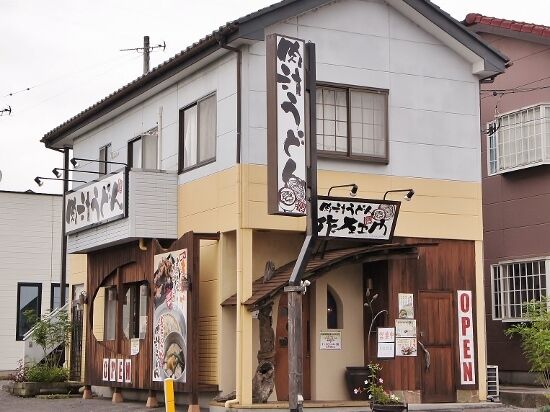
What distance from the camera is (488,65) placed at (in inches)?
822

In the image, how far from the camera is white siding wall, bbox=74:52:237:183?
19188 mm

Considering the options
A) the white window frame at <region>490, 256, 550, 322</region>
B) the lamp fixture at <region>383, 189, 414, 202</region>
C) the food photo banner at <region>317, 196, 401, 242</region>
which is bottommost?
the white window frame at <region>490, 256, 550, 322</region>

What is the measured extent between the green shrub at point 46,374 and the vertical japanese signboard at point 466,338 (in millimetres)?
10193

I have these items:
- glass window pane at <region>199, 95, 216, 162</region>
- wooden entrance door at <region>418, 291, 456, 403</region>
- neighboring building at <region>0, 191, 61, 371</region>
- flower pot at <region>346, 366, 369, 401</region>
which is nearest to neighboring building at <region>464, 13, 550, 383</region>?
wooden entrance door at <region>418, 291, 456, 403</region>

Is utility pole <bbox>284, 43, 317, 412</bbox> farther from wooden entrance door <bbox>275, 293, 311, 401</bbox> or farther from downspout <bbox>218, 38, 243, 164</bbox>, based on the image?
wooden entrance door <bbox>275, 293, 311, 401</bbox>

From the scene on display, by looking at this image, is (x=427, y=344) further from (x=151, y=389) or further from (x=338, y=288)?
(x=151, y=389)

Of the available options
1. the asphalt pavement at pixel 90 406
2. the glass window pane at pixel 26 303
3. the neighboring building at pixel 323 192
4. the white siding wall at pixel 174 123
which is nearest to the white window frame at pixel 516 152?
the neighboring building at pixel 323 192

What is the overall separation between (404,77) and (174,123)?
492 cm

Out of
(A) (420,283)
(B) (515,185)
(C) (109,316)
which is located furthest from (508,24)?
(C) (109,316)

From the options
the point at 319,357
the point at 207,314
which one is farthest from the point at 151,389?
the point at 319,357

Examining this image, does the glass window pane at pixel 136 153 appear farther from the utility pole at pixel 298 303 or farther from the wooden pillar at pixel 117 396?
the utility pole at pixel 298 303

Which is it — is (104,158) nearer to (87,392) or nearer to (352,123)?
(87,392)

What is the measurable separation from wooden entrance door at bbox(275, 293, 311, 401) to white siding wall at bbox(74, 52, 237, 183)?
300cm

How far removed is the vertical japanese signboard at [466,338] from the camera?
66.1ft
